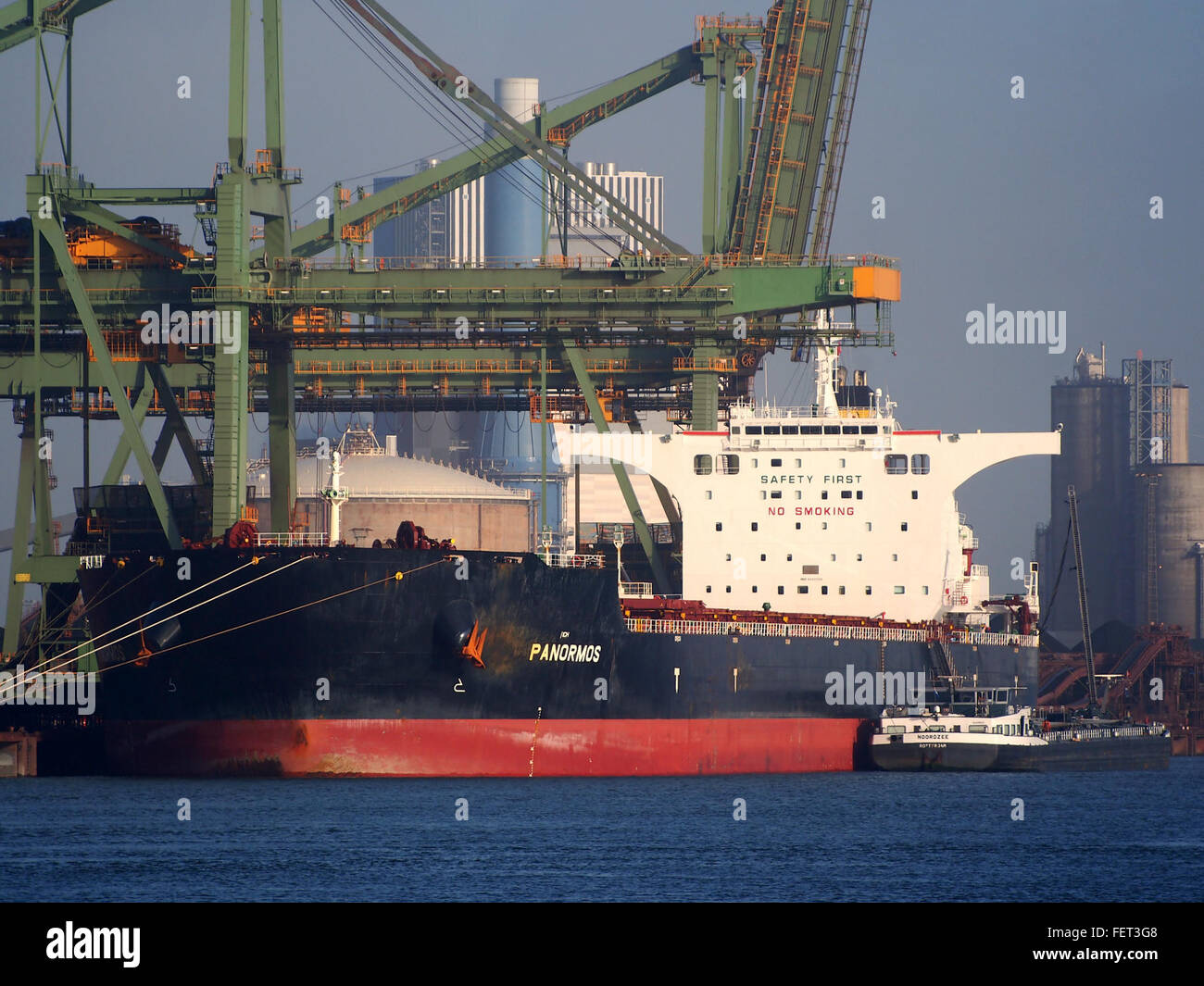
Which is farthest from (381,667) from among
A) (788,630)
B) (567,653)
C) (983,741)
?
(983,741)

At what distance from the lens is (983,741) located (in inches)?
1711

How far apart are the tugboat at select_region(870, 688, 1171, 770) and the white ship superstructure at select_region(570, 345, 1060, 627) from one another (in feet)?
10.5

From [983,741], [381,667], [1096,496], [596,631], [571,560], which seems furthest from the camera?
[1096,496]

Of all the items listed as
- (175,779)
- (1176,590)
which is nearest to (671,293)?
(175,779)

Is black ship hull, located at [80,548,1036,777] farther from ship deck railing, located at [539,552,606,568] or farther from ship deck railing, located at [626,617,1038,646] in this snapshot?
ship deck railing, located at [539,552,606,568]

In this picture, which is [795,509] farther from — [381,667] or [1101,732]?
[381,667]

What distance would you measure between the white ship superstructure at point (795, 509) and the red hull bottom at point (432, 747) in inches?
206

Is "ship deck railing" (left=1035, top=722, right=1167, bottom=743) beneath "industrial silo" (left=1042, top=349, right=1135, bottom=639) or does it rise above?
beneath

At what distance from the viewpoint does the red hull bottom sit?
35844 mm

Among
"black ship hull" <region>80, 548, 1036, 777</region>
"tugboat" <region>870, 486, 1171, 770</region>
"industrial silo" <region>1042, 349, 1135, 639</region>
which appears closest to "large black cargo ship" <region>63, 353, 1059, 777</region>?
"black ship hull" <region>80, 548, 1036, 777</region>

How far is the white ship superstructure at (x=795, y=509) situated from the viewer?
4509 centimetres

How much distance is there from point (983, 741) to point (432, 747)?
14.2 meters

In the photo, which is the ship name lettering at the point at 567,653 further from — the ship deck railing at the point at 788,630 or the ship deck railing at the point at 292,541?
the ship deck railing at the point at 292,541

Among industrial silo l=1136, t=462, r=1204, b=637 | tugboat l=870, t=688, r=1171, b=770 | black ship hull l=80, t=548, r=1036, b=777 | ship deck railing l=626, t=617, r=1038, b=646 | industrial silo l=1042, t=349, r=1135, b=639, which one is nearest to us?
black ship hull l=80, t=548, r=1036, b=777
